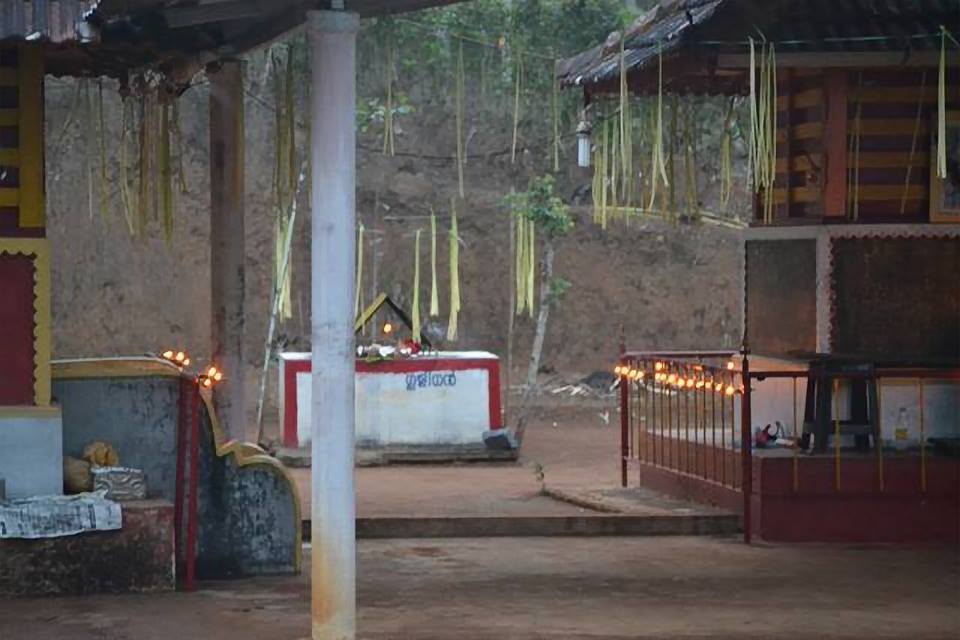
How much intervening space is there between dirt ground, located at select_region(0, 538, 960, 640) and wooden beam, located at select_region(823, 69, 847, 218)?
3.13 m

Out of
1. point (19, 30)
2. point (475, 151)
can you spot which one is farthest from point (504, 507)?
A: point (475, 151)

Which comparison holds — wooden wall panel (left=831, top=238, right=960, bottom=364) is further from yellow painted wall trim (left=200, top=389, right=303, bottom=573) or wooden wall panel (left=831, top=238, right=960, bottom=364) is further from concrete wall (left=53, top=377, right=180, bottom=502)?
concrete wall (left=53, top=377, right=180, bottom=502)

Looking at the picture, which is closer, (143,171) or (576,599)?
(576,599)

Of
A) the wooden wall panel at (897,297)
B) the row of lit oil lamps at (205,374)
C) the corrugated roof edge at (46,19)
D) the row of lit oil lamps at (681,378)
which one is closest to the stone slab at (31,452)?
the row of lit oil lamps at (205,374)

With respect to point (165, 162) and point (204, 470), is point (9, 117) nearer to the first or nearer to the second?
point (165, 162)

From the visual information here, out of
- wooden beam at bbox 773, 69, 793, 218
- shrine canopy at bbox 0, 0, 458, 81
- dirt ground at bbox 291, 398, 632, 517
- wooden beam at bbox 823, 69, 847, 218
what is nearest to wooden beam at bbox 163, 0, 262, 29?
shrine canopy at bbox 0, 0, 458, 81

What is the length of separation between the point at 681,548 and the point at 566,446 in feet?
31.7

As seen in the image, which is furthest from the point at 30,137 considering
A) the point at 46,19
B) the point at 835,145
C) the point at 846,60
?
the point at 835,145

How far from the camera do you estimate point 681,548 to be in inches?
557

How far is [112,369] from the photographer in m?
12.3

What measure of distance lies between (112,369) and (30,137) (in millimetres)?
1830

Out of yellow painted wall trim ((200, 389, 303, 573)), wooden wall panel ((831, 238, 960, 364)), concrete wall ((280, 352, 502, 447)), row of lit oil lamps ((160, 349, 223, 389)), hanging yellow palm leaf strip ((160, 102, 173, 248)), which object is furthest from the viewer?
concrete wall ((280, 352, 502, 447))

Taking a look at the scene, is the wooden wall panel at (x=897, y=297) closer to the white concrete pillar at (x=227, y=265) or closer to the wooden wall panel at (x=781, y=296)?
the wooden wall panel at (x=781, y=296)

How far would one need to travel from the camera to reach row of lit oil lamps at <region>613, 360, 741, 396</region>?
15.1 metres
